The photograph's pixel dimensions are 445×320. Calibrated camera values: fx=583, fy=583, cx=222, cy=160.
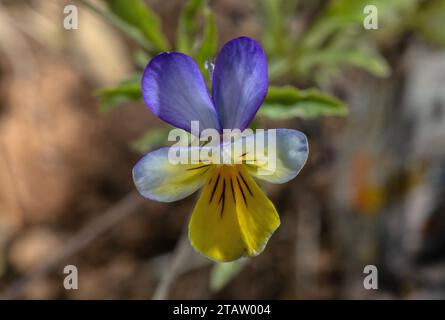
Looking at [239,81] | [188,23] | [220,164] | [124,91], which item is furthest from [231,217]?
[188,23]

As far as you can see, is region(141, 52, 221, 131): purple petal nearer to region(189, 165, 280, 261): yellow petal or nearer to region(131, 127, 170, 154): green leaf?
region(189, 165, 280, 261): yellow petal

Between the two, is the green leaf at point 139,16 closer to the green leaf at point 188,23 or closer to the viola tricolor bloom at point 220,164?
the green leaf at point 188,23

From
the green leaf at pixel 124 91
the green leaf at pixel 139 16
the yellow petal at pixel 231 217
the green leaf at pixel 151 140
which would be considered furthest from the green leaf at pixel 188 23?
the yellow petal at pixel 231 217

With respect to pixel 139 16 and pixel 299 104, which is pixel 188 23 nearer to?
pixel 139 16

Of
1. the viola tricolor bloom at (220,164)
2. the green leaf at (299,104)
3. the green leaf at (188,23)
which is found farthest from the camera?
the green leaf at (188,23)
